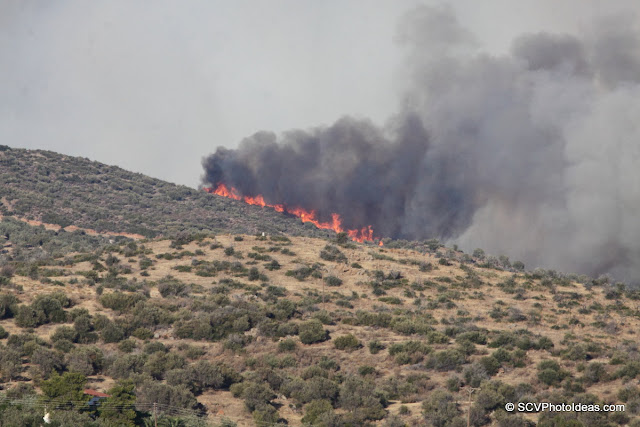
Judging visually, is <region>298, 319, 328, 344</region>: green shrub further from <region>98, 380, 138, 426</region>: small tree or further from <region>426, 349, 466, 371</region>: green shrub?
<region>98, 380, 138, 426</region>: small tree

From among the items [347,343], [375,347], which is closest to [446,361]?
[375,347]

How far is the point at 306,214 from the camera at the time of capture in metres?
147

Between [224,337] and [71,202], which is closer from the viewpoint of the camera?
[224,337]

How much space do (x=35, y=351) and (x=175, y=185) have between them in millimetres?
137556

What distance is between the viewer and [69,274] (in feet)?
238

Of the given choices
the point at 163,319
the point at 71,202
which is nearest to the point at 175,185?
the point at 71,202

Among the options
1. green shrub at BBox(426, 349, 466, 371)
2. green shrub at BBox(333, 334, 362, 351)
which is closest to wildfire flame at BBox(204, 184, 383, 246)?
green shrub at BBox(333, 334, 362, 351)

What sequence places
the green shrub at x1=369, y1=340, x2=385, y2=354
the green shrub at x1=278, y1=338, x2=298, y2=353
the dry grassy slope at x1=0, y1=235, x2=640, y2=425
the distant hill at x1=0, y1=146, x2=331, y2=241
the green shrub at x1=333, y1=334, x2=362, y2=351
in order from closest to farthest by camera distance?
the dry grassy slope at x1=0, y1=235, x2=640, y2=425, the green shrub at x1=278, y1=338, x2=298, y2=353, the green shrub at x1=369, y1=340, x2=385, y2=354, the green shrub at x1=333, y1=334, x2=362, y2=351, the distant hill at x1=0, y1=146, x2=331, y2=241

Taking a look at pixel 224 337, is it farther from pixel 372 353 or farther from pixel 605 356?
pixel 605 356

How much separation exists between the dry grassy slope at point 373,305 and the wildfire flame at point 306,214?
34.1 m

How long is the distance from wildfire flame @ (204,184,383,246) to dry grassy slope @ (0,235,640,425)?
112 feet

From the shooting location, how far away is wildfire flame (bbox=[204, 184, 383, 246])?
12756cm

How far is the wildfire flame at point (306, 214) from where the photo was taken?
12756cm

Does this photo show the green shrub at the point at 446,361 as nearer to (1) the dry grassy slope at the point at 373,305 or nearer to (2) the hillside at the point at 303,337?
(2) the hillside at the point at 303,337
